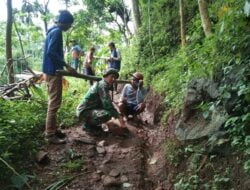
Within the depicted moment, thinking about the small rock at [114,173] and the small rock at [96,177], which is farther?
the small rock at [114,173]

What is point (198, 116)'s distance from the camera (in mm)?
5508

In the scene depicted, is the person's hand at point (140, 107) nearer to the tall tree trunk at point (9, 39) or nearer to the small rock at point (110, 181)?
the small rock at point (110, 181)

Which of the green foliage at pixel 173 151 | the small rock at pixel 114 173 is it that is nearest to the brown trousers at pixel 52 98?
the small rock at pixel 114 173

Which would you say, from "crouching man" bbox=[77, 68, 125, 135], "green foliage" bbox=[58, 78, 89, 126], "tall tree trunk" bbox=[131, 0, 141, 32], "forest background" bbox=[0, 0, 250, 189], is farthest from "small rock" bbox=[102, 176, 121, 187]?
"tall tree trunk" bbox=[131, 0, 141, 32]

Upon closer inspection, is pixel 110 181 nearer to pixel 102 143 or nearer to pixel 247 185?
pixel 102 143

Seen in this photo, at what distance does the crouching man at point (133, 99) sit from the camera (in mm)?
8570

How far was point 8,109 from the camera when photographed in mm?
6914

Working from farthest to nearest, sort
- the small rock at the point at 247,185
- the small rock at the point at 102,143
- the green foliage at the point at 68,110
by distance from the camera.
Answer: the green foliage at the point at 68,110 → the small rock at the point at 102,143 → the small rock at the point at 247,185

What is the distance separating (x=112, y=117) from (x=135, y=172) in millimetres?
2011

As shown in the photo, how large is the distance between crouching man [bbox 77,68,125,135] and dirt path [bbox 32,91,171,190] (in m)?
0.28

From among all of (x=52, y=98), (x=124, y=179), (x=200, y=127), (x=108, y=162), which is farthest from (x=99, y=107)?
(x=200, y=127)

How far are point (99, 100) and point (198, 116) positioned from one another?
255cm

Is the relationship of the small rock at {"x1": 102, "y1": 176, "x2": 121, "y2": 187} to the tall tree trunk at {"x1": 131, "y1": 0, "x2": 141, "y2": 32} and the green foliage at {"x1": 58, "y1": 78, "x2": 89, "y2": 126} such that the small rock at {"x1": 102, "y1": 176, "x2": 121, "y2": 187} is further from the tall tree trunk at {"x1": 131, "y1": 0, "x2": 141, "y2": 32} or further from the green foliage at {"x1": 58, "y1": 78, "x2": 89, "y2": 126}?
the tall tree trunk at {"x1": 131, "y1": 0, "x2": 141, "y2": 32}

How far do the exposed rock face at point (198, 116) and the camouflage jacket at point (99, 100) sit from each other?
1861 millimetres
